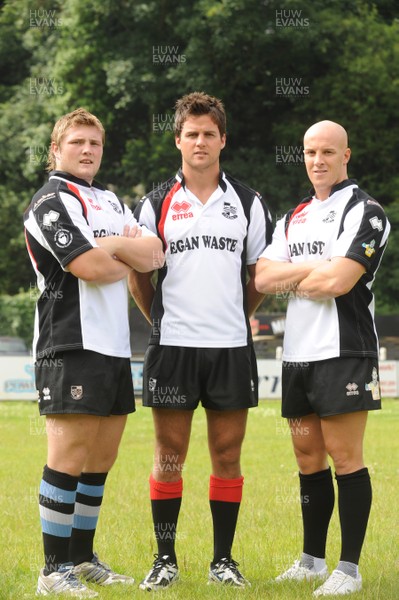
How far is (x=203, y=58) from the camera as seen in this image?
27.4 m

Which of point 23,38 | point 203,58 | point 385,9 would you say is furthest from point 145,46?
point 385,9

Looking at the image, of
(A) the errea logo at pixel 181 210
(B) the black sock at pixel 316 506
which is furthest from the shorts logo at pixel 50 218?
(B) the black sock at pixel 316 506

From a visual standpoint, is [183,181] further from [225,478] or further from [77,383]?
[225,478]

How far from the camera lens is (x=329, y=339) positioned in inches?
215

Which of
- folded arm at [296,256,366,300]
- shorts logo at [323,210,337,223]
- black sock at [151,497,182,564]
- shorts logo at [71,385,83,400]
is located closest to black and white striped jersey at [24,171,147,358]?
shorts logo at [71,385,83,400]

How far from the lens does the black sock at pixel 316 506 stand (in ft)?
18.7

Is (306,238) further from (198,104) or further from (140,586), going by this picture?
(140,586)

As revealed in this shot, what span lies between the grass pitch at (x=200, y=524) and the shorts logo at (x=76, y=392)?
1.11 m

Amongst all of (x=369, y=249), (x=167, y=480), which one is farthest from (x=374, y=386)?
(x=167, y=480)

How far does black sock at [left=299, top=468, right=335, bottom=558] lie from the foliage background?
837 inches

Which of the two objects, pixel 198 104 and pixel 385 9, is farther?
pixel 385 9

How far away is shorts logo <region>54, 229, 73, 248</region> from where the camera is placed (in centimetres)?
516

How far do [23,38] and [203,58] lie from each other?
6.27 metres

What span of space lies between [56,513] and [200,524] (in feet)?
8.97
